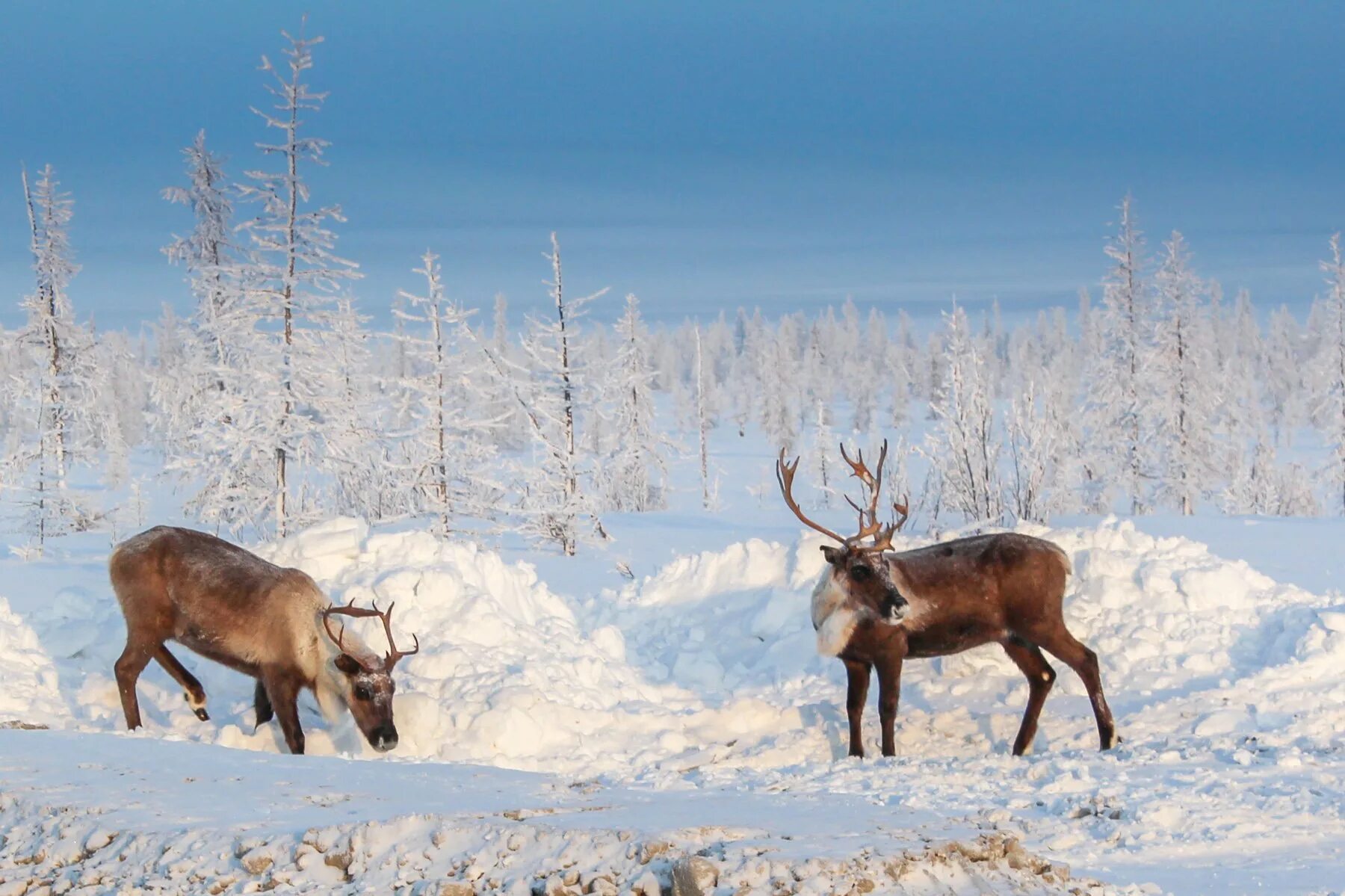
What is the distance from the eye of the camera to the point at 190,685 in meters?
9.40

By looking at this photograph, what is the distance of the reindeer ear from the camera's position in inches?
340

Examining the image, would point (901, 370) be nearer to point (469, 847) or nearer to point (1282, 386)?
point (1282, 386)

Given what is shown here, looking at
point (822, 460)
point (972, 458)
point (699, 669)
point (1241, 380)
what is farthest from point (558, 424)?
point (1241, 380)

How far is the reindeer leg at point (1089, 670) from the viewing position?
8.56m

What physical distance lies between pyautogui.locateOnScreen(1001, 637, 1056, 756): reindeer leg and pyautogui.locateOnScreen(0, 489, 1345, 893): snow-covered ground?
0.33 m

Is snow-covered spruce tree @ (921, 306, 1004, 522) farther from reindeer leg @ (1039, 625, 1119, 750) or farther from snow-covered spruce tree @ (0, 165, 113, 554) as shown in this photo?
snow-covered spruce tree @ (0, 165, 113, 554)

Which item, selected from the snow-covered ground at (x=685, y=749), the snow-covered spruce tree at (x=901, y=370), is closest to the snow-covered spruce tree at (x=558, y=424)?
the snow-covered ground at (x=685, y=749)

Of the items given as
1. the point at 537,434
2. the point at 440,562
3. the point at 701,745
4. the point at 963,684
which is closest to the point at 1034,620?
the point at 963,684

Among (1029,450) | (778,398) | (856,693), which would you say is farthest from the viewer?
(778,398)

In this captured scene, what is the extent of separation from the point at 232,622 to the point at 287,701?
0.75 meters

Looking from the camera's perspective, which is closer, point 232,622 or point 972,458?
point 232,622

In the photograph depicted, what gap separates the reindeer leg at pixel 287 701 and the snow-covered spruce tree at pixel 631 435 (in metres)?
20.4

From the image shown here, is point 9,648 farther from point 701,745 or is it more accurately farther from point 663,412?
point 663,412

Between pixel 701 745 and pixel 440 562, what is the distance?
143 inches
